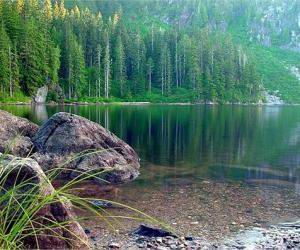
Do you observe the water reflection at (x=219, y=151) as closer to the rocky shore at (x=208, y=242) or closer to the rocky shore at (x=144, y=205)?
the rocky shore at (x=144, y=205)

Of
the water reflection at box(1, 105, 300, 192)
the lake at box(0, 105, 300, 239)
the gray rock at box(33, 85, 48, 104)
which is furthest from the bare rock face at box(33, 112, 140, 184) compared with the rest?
the gray rock at box(33, 85, 48, 104)

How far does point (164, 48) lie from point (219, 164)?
115 meters

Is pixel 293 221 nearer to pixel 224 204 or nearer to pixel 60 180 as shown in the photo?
pixel 224 204

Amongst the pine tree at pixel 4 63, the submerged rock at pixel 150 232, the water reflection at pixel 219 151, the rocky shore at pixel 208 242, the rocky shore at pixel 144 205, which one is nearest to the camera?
the rocky shore at pixel 144 205

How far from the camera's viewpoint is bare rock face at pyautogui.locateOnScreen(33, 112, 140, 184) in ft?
65.0

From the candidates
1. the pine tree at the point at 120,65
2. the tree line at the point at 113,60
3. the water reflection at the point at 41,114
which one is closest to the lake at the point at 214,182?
the water reflection at the point at 41,114

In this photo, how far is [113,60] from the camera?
134m

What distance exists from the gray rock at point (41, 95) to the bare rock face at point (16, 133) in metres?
A: 67.7

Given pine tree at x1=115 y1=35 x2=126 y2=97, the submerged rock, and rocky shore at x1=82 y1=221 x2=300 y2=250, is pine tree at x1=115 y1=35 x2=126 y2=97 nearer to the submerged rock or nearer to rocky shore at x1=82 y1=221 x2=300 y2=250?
the submerged rock

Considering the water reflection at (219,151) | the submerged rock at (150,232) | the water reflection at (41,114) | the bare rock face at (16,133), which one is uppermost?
the bare rock face at (16,133)

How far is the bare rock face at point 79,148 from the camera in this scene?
1980cm

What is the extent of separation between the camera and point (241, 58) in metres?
152

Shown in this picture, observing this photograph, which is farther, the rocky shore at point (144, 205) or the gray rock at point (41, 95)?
the gray rock at point (41, 95)

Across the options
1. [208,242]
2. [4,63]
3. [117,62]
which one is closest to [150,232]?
[208,242]
